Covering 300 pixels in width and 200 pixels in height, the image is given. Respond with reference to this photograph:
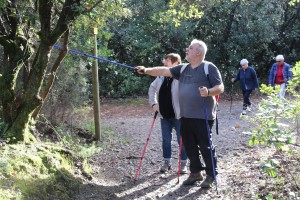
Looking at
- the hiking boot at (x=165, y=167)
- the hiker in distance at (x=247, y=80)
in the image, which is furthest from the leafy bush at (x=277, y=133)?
the hiker in distance at (x=247, y=80)

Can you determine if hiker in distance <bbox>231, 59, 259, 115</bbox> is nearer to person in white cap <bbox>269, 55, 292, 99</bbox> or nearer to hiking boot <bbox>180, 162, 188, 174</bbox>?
person in white cap <bbox>269, 55, 292, 99</bbox>

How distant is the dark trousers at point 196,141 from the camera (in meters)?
5.79

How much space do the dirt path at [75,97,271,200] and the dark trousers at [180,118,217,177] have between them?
34 centimetres

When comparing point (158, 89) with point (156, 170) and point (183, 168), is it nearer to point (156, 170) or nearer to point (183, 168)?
point (183, 168)

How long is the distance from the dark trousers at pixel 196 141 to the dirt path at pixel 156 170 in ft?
1.11

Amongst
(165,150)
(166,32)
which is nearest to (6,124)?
(165,150)

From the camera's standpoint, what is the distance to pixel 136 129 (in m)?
12.0

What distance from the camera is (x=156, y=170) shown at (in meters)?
7.47

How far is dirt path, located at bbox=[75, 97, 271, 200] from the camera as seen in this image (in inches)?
227

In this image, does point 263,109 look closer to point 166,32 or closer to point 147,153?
point 147,153

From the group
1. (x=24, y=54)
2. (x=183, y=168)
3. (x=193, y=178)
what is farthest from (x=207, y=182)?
(x=24, y=54)

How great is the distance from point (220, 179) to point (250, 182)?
65 centimetres

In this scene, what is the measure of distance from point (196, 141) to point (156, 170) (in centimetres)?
171

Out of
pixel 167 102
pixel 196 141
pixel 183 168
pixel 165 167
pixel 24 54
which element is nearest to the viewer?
pixel 196 141
